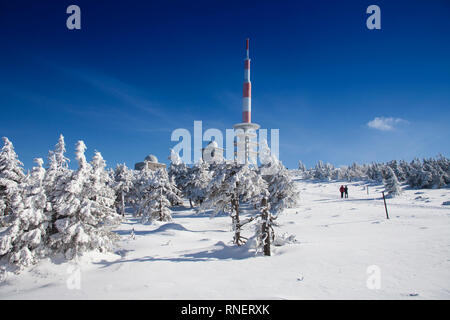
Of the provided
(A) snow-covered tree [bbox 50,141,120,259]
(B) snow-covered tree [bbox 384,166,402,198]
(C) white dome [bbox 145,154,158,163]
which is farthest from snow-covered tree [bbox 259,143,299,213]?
(C) white dome [bbox 145,154,158,163]

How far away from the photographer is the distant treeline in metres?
59.9

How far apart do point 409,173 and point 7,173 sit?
8677 cm

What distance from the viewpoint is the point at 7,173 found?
2705 cm

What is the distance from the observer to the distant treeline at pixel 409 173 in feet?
197

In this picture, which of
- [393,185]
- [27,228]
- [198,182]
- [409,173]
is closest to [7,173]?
[27,228]

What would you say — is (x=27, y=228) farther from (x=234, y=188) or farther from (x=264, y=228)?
(x=264, y=228)

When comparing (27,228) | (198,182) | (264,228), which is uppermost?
(198,182)

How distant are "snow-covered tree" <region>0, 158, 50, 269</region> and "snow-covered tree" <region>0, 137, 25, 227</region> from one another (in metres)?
13.8

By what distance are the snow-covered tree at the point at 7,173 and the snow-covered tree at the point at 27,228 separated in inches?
541

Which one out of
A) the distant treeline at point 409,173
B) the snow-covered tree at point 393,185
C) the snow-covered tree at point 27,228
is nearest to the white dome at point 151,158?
the distant treeline at point 409,173

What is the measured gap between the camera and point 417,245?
14.0 m

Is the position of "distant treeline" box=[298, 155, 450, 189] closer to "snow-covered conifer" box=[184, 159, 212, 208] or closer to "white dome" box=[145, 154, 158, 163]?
"snow-covered conifer" box=[184, 159, 212, 208]
